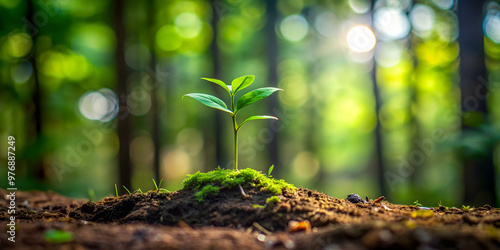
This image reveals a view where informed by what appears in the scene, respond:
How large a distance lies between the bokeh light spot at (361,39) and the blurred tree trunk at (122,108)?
A: 332 inches

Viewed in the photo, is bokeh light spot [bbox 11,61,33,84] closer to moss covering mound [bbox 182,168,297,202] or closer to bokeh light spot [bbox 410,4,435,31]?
moss covering mound [bbox 182,168,297,202]

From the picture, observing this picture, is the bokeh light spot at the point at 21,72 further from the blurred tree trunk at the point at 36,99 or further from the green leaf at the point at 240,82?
the green leaf at the point at 240,82

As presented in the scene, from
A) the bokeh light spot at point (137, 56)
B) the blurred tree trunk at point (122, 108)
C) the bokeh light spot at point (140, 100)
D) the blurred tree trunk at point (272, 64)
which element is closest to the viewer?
the blurred tree trunk at point (122, 108)

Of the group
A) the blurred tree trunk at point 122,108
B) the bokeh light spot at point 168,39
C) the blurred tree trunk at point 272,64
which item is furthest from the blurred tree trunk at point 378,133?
the blurred tree trunk at point 122,108

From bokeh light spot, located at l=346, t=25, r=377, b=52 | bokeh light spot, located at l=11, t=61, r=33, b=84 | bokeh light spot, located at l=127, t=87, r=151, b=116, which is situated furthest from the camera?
bokeh light spot, located at l=127, t=87, r=151, b=116

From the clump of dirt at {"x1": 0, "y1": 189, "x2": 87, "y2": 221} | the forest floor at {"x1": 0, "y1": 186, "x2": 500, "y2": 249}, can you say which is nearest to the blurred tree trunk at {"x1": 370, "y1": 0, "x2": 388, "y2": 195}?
the forest floor at {"x1": 0, "y1": 186, "x2": 500, "y2": 249}

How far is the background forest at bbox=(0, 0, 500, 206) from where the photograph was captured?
715 centimetres

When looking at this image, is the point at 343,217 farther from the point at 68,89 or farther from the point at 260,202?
the point at 68,89

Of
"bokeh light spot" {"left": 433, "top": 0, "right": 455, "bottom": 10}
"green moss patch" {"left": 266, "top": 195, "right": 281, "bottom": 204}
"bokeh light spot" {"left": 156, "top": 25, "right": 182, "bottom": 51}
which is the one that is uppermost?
"bokeh light spot" {"left": 433, "top": 0, "right": 455, "bottom": 10}

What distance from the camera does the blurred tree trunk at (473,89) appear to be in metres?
5.65

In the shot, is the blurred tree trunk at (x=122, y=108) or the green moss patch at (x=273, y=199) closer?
the green moss patch at (x=273, y=199)

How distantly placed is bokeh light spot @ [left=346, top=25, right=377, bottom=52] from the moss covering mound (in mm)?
10023

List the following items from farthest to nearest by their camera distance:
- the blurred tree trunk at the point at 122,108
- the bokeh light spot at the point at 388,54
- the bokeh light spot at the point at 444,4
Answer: the bokeh light spot at the point at 388,54
the bokeh light spot at the point at 444,4
the blurred tree trunk at the point at 122,108

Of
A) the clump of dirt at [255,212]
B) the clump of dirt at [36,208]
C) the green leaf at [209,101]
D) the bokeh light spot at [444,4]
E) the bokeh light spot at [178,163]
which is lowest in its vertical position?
the bokeh light spot at [178,163]
